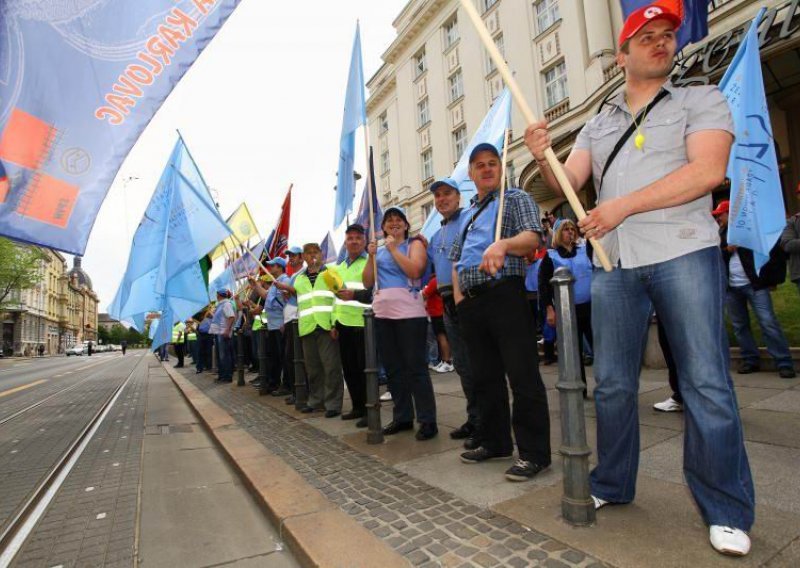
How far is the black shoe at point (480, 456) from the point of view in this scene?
323 cm

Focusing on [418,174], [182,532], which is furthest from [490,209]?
[418,174]

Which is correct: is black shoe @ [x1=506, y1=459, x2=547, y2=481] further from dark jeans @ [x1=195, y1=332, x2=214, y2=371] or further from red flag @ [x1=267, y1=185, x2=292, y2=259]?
dark jeans @ [x1=195, y1=332, x2=214, y2=371]

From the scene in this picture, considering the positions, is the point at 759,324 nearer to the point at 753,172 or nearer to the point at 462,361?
the point at 753,172

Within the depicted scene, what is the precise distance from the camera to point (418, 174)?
27703 millimetres

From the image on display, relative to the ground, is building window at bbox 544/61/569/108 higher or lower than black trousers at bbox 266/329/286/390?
higher

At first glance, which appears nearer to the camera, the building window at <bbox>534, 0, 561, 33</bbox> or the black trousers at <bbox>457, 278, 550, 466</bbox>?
the black trousers at <bbox>457, 278, 550, 466</bbox>

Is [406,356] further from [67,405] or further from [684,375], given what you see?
[67,405]

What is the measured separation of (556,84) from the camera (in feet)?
60.8

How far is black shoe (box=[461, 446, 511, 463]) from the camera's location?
10.6 feet

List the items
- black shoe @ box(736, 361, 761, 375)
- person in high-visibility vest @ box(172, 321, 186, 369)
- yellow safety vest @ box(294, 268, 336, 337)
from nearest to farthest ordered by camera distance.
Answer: yellow safety vest @ box(294, 268, 336, 337) → black shoe @ box(736, 361, 761, 375) → person in high-visibility vest @ box(172, 321, 186, 369)

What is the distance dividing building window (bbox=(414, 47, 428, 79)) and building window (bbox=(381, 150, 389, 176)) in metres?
5.72

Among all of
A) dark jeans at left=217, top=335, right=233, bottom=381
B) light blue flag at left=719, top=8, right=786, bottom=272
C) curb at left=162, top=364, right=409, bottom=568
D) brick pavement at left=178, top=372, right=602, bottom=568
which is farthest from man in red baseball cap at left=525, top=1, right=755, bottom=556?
dark jeans at left=217, top=335, right=233, bottom=381

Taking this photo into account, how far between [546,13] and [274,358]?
1780 cm

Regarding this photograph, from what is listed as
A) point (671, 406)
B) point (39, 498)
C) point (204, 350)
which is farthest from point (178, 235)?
point (204, 350)
